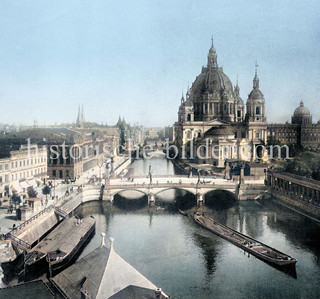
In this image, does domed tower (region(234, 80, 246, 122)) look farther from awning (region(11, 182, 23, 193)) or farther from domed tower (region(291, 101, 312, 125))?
awning (region(11, 182, 23, 193))

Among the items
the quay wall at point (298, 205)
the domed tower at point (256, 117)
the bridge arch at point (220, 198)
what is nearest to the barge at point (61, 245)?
the bridge arch at point (220, 198)

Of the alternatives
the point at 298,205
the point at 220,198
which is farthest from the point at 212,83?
the point at 298,205

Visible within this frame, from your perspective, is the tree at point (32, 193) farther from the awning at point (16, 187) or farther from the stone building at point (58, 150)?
the stone building at point (58, 150)

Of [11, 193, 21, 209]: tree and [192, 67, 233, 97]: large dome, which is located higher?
[192, 67, 233, 97]: large dome

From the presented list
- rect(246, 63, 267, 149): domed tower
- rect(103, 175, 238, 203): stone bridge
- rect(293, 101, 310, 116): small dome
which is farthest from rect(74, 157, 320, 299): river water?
rect(293, 101, 310, 116): small dome

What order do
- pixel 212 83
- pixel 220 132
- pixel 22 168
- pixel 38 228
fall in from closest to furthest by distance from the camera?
pixel 38 228 < pixel 22 168 < pixel 220 132 < pixel 212 83

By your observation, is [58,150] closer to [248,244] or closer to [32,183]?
[32,183]
